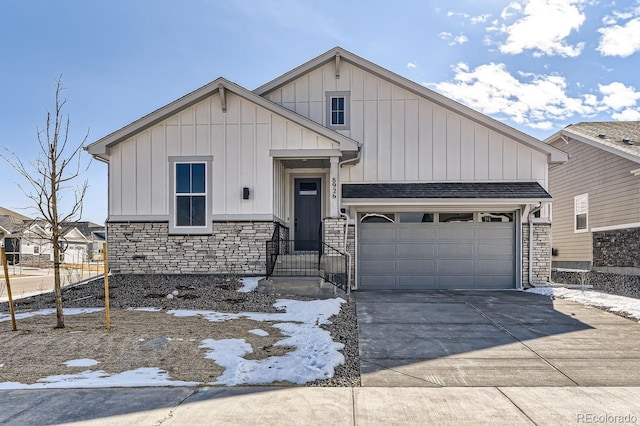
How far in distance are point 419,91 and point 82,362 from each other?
11.0m

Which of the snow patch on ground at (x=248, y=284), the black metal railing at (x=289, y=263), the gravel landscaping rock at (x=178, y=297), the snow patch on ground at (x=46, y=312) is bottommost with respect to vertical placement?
the snow patch on ground at (x=46, y=312)

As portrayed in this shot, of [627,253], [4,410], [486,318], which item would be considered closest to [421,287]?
[486,318]

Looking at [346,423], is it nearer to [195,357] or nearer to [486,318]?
[195,357]

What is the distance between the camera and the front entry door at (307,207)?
13.5 meters

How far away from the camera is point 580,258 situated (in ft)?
53.9

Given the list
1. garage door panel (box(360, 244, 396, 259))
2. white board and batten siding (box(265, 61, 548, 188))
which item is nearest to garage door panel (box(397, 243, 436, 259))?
garage door panel (box(360, 244, 396, 259))

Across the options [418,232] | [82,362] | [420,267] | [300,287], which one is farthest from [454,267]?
[82,362]

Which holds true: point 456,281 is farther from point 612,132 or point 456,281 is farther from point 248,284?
point 612,132

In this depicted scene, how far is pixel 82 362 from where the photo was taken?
19.1 feet

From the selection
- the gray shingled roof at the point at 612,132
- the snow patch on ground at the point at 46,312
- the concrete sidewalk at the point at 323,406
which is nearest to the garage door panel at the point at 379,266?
the snow patch on ground at the point at 46,312

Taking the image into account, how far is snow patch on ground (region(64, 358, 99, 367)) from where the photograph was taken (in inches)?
225

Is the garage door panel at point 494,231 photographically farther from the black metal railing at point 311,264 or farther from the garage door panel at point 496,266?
the black metal railing at point 311,264

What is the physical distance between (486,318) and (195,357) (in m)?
5.40

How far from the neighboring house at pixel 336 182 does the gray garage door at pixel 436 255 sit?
0.03 metres
